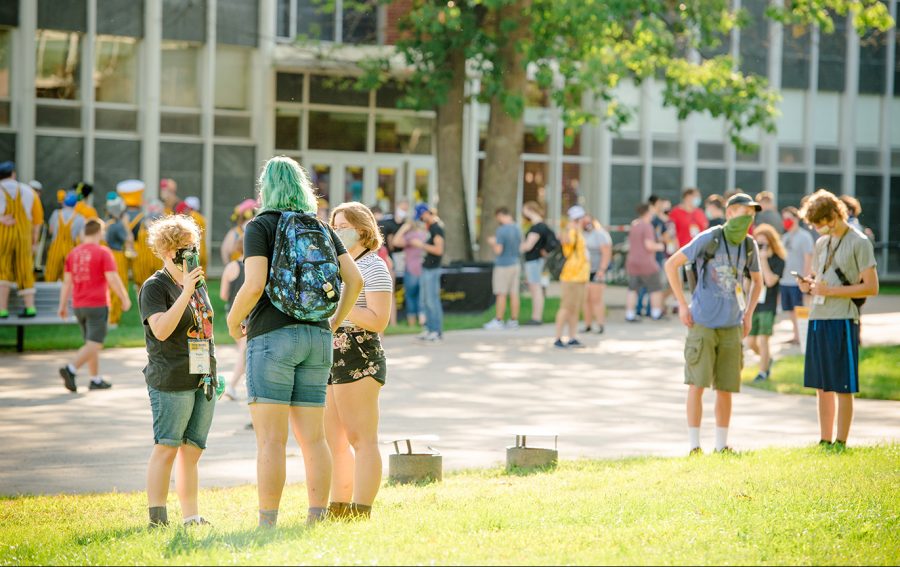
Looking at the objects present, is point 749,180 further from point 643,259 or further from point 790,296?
point 790,296

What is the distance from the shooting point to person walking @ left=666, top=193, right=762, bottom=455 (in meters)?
9.44

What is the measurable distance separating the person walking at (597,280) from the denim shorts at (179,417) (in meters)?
12.4

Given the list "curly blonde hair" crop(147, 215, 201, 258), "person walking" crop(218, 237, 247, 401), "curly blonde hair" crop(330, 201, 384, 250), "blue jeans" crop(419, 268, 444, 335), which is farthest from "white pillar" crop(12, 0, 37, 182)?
"curly blonde hair" crop(330, 201, 384, 250)

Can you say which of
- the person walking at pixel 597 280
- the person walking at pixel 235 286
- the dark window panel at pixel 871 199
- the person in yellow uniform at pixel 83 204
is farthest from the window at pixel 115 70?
the dark window panel at pixel 871 199

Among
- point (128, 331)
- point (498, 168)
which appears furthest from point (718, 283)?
point (498, 168)

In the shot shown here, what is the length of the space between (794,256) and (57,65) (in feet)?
58.7

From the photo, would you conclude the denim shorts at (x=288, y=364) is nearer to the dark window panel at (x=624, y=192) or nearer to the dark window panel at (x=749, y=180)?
the dark window panel at (x=624, y=192)

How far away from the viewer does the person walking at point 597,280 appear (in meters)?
19.3

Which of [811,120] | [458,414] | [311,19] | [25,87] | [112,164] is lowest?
[458,414]

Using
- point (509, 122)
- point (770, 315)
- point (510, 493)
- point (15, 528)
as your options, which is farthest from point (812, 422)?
point (509, 122)

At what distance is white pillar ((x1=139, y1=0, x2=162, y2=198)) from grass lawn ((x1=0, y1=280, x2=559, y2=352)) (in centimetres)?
642

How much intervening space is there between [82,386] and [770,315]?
7387 mm

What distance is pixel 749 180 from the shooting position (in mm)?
35688

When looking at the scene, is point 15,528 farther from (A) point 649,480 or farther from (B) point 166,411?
(A) point 649,480
